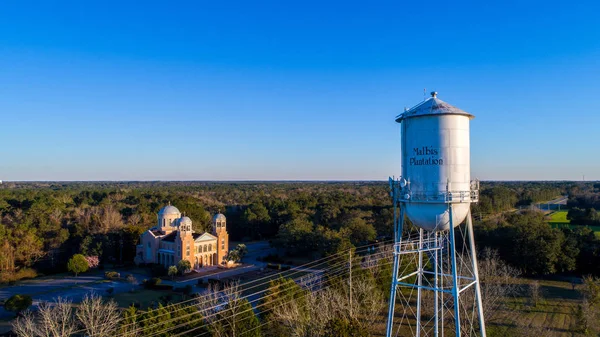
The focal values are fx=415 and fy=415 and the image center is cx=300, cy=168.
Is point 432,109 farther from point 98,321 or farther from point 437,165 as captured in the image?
point 98,321

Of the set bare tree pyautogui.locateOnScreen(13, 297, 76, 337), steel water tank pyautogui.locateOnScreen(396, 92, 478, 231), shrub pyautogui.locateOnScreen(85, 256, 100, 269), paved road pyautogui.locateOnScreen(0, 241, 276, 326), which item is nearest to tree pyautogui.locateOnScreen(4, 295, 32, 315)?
bare tree pyautogui.locateOnScreen(13, 297, 76, 337)

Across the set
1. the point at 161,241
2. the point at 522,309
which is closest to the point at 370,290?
the point at 522,309

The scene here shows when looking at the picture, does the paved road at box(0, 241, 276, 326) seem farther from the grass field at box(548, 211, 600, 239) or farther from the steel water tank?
the grass field at box(548, 211, 600, 239)

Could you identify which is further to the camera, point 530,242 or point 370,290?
point 530,242

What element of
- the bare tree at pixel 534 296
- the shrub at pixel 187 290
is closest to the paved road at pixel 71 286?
the shrub at pixel 187 290

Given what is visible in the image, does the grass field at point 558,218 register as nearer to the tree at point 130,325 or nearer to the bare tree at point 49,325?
the tree at point 130,325

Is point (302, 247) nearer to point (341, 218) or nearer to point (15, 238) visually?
point (341, 218)
